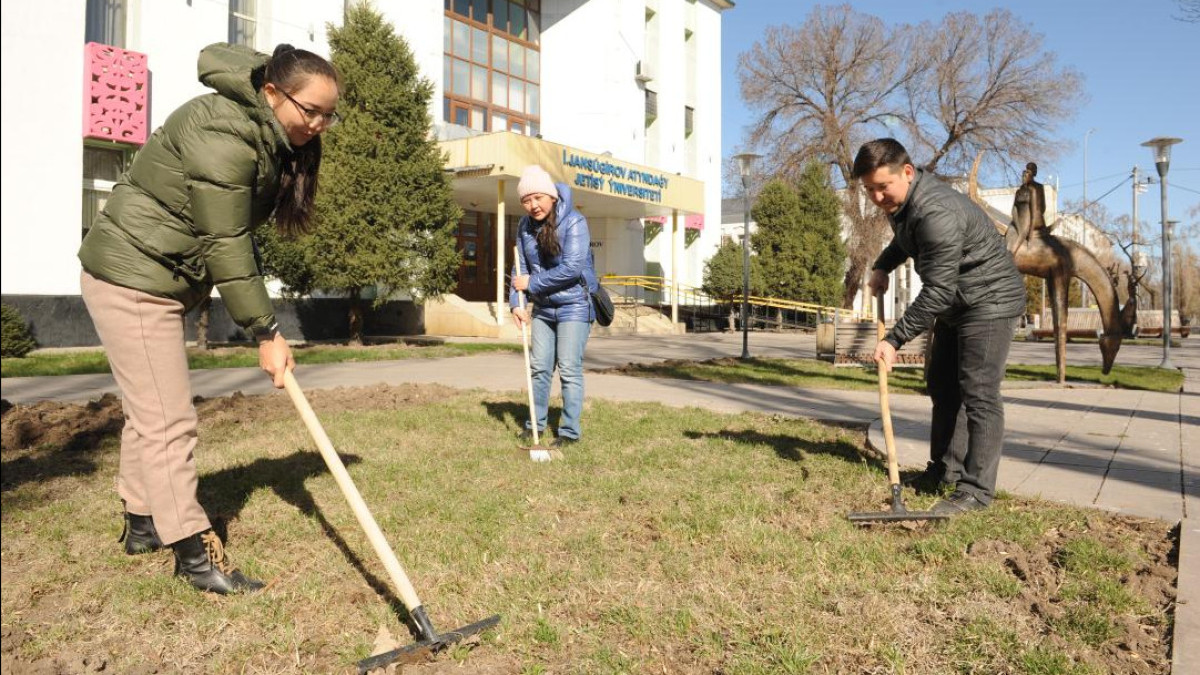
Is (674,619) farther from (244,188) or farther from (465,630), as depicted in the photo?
(244,188)

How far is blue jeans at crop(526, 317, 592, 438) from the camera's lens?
17.3 ft

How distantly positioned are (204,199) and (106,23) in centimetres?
1602

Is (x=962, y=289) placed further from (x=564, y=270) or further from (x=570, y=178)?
(x=570, y=178)

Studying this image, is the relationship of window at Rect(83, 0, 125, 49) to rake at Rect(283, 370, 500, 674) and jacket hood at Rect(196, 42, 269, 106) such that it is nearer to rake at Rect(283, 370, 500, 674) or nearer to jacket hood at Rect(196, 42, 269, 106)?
jacket hood at Rect(196, 42, 269, 106)

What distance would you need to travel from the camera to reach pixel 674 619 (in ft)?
8.21

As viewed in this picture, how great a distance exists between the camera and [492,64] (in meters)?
27.0

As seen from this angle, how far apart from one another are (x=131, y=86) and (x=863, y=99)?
1052 inches

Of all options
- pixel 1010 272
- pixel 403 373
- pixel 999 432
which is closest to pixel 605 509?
pixel 999 432

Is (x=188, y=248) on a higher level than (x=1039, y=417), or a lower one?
higher

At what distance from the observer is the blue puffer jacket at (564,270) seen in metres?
5.17

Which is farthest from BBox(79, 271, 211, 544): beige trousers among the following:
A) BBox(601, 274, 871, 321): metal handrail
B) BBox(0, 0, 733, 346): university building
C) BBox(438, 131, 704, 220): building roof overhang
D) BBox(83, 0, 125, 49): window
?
BBox(601, 274, 871, 321): metal handrail

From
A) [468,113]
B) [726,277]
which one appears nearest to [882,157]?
[468,113]

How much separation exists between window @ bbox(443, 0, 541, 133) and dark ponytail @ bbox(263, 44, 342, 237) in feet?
75.6

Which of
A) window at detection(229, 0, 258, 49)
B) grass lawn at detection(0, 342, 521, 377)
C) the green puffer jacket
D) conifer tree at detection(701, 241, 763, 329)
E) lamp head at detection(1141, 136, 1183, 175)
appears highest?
window at detection(229, 0, 258, 49)
